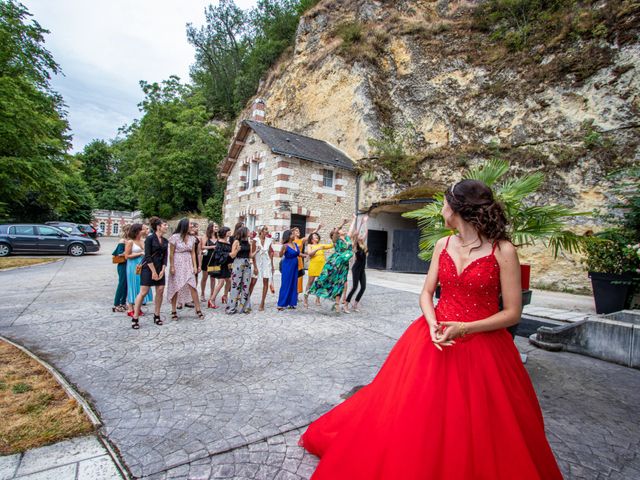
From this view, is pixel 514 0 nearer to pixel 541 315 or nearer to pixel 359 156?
pixel 359 156

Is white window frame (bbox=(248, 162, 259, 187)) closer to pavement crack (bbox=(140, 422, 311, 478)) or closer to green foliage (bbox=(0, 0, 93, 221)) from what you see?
green foliage (bbox=(0, 0, 93, 221))

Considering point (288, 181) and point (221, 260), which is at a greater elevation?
point (288, 181)

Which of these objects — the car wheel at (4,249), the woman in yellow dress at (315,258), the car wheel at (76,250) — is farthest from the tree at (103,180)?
the woman in yellow dress at (315,258)

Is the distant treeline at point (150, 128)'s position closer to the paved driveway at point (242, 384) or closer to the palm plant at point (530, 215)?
the paved driveway at point (242, 384)

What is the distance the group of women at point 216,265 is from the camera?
5629 millimetres

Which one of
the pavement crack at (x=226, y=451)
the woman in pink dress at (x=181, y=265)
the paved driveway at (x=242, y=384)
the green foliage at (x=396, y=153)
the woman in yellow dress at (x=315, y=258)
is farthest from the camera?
the green foliage at (x=396, y=153)

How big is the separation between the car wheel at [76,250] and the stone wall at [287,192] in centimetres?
811

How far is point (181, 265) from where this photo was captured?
5.98 metres

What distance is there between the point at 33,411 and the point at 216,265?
4480 mm

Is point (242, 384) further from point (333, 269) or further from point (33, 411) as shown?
point (333, 269)

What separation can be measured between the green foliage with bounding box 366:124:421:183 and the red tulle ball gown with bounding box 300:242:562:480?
51.8ft

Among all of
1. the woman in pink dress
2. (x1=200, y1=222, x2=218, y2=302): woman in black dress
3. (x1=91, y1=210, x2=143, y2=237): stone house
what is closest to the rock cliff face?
(x1=200, y1=222, x2=218, y2=302): woman in black dress

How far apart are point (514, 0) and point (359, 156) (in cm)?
1026

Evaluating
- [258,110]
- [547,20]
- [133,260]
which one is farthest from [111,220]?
[547,20]
